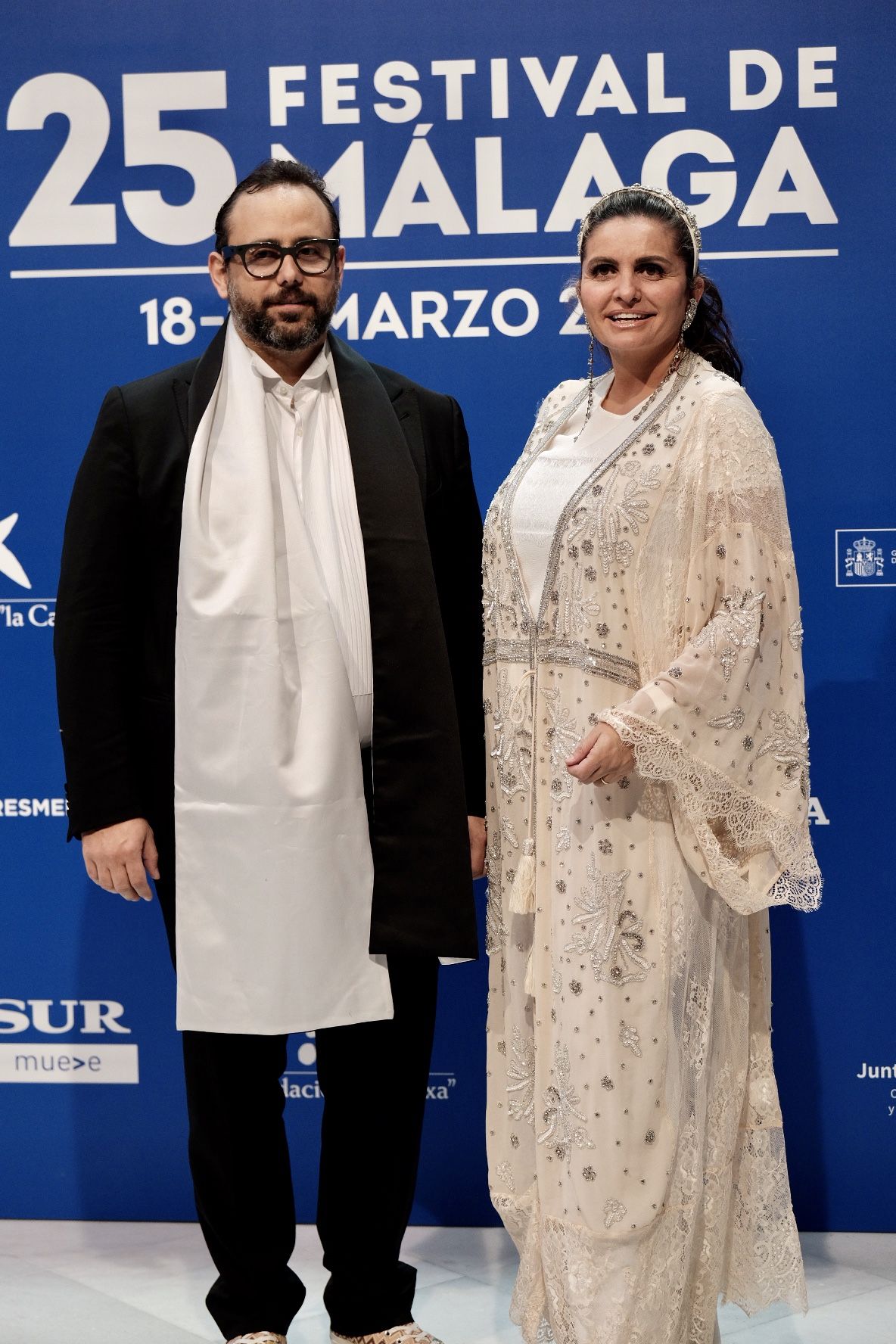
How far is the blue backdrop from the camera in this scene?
2867mm

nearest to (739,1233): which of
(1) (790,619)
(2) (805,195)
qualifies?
(1) (790,619)

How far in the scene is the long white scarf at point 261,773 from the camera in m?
2.21

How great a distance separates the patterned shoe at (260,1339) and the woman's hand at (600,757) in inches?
41.2

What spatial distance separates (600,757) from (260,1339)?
1.09 m

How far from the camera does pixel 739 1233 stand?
228 centimetres

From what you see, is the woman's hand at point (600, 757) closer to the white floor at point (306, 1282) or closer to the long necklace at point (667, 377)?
the long necklace at point (667, 377)

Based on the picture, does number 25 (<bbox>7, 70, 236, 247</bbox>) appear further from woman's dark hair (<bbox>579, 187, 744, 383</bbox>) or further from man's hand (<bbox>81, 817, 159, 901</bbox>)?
man's hand (<bbox>81, 817, 159, 901</bbox>)

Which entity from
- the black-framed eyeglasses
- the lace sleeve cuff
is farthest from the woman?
the black-framed eyeglasses

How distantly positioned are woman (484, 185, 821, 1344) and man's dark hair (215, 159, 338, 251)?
422mm

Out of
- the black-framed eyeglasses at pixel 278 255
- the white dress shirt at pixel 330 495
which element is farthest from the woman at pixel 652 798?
the black-framed eyeglasses at pixel 278 255

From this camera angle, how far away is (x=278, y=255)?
2268 millimetres

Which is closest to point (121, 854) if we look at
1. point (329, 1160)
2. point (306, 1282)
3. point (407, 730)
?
point (407, 730)

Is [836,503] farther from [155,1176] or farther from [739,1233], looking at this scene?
[155,1176]

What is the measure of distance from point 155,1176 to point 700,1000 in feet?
4.89
